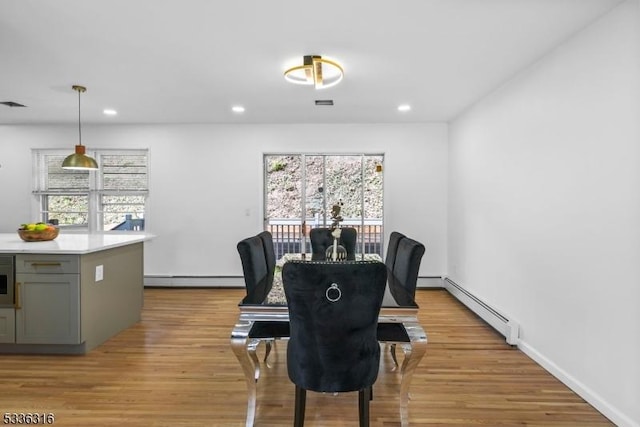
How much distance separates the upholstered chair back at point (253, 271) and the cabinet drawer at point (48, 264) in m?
1.59

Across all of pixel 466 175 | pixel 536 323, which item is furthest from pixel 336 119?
pixel 536 323

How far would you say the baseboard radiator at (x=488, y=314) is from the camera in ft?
10.1

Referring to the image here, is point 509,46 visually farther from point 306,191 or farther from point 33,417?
point 33,417

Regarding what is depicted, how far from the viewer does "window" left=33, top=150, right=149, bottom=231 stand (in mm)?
5211

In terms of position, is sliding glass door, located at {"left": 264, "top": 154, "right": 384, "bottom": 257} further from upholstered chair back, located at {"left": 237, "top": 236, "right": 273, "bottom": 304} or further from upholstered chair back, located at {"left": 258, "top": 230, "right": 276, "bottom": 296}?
upholstered chair back, located at {"left": 237, "top": 236, "right": 273, "bottom": 304}

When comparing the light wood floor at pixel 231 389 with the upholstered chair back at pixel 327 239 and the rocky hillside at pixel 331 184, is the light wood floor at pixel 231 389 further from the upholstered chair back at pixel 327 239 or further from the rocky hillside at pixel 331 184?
the rocky hillside at pixel 331 184

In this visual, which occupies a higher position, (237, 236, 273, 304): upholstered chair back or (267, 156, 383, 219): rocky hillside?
(267, 156, 383, 219): rocky hillside

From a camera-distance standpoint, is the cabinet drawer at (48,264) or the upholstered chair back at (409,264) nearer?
the upholstered chair back at (409,264)

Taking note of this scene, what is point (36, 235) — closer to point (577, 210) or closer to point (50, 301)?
point (50, 301)

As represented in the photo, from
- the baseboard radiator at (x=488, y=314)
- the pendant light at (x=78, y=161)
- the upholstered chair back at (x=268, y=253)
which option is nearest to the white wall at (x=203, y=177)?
the baseboard radiator at (x=488, y=314)

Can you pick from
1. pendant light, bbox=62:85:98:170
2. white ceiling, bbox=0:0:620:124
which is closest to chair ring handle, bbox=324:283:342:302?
white ceiling, bbox=0:0:620:124

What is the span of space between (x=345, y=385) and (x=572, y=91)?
8.21ft

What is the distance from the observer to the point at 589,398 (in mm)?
2209

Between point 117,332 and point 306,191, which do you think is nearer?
point 117,332
